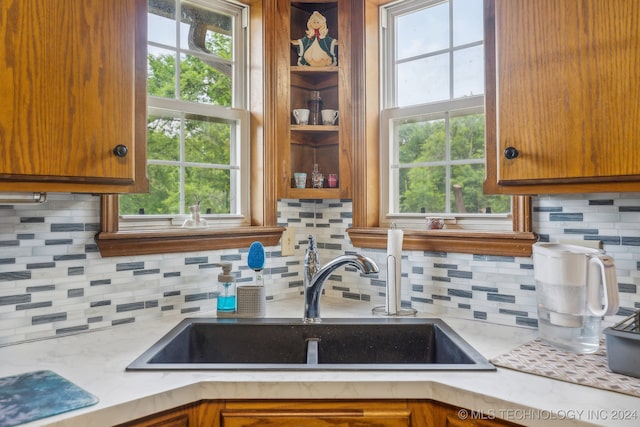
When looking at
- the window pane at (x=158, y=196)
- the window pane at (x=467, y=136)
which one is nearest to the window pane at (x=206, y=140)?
the window pane at (x=158, y=196)

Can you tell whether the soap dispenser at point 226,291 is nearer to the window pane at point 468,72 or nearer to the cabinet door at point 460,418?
the cabinet door at point 460,418

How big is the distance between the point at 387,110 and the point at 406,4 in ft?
1.53

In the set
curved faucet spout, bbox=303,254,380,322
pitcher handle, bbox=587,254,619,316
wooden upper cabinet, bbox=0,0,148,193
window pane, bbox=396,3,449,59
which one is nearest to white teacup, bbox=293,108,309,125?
window pane, bbox=396,3,449,59

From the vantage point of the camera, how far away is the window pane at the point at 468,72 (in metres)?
1.82

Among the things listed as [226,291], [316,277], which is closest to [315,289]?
[316,277]

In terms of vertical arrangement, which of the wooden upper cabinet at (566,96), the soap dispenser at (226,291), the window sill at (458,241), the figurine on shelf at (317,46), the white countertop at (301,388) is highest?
the figurine on shelf at (317,46)

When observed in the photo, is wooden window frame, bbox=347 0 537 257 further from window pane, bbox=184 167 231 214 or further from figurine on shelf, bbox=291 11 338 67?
window pane, bbox=184 167 231 214

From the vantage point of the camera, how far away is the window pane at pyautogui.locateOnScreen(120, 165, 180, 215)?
1.73 m

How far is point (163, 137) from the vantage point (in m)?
1.83

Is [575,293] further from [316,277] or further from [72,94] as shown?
[72,94]

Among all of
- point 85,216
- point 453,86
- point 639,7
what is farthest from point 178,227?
point 639,7

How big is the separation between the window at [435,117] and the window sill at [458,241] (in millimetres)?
127

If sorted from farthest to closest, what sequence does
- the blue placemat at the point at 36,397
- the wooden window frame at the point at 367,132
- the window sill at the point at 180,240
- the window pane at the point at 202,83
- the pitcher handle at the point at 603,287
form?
the wooden window frame at the point at 367,132
the window pane at the point at 202,83
the window sill at the point at 180,240
the pitcher handle at the point at 603,287
the blue placemat at the point at 36,397

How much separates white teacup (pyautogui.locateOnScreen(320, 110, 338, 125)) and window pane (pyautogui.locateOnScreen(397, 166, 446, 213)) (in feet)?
1.27
